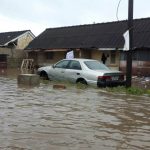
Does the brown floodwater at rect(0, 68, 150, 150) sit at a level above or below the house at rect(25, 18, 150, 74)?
below

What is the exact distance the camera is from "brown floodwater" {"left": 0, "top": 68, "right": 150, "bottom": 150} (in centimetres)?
686

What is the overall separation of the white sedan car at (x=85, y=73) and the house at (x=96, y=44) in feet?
33.3

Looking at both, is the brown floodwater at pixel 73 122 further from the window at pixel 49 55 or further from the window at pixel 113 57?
the window at pixel 49 55

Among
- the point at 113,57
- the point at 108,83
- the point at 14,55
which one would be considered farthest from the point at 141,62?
the point at 14,55

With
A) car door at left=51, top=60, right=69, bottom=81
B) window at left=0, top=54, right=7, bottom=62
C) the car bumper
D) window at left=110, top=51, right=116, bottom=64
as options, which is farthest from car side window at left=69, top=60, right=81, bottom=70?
window at left=0, top=54, right=7, bottom=62

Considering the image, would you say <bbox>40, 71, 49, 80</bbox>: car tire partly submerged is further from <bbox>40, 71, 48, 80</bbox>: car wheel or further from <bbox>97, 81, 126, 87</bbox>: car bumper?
<bbox>97, 81, 126, 87</bbox>: car bumper

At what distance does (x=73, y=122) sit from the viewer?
28.8 feet

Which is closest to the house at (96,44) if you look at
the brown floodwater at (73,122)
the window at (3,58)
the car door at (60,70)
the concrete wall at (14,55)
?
the concrete wall at (14,55)

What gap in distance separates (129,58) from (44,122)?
8042 mm

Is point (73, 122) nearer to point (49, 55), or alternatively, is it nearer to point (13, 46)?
point (49, 55)

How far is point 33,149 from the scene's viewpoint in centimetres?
637

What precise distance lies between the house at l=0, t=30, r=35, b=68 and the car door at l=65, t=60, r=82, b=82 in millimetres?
20312

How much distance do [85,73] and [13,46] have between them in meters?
29.3

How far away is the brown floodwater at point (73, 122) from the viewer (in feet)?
22.5
